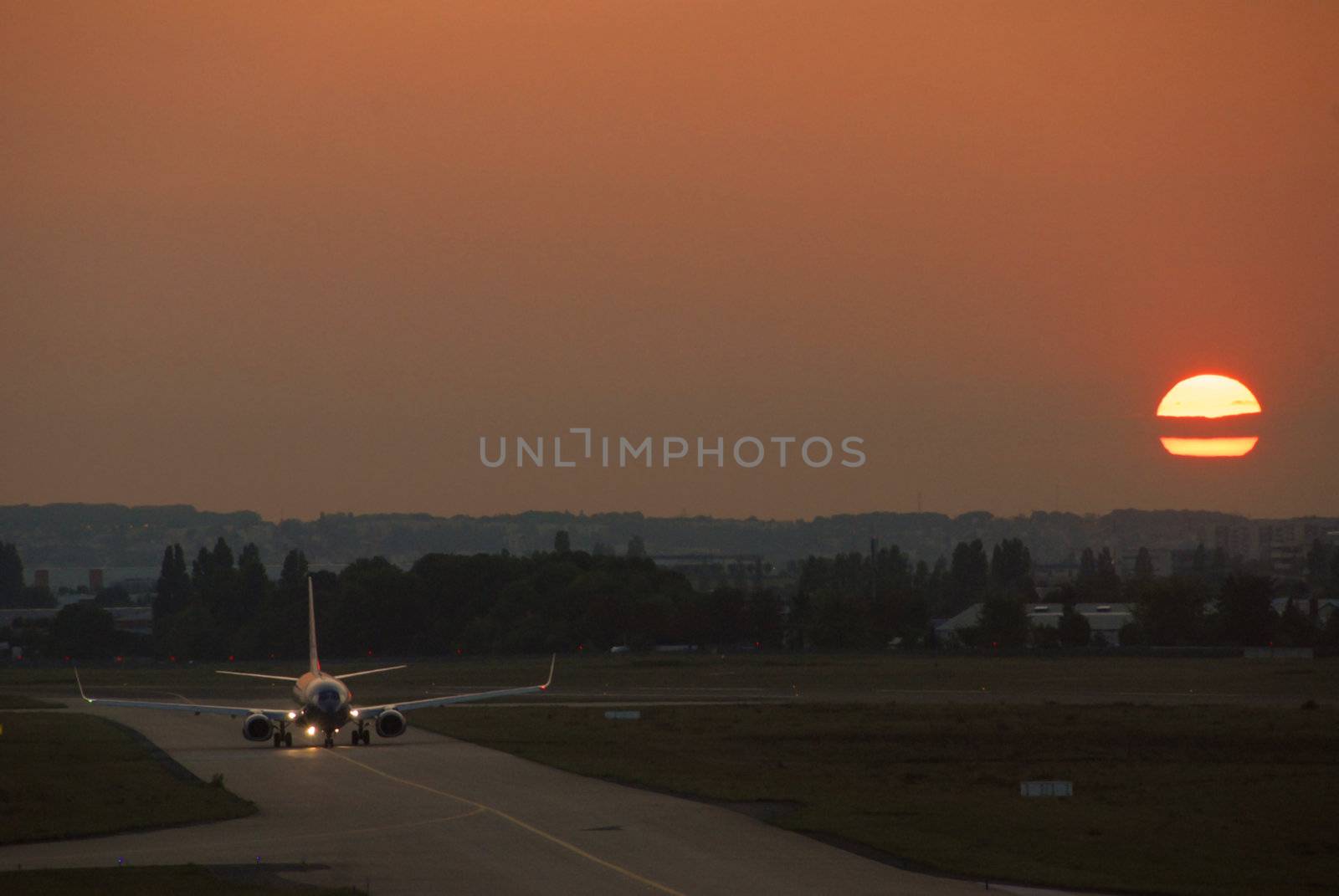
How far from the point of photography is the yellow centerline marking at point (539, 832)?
2847cm

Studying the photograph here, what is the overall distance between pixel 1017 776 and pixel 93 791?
2635 cm

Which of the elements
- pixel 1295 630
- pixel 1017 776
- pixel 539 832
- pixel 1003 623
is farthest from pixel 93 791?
pixel 1003 623

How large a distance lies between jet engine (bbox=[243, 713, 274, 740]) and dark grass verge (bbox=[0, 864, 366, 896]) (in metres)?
28.9

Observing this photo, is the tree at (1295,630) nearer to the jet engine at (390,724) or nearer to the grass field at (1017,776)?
the grass field at (1017,776)

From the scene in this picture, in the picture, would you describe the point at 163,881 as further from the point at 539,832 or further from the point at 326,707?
the point at 326,707

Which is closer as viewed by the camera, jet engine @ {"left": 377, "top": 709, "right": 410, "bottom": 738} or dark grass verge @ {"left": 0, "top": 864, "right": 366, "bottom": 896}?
dark grass verge @ {"left": 0, "top": 864, "right": 366, "bottom": 896}

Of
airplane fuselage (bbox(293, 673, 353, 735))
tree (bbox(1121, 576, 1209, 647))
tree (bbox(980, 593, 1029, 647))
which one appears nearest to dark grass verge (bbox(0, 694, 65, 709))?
airplane fuselage (bbox(293, 673, 353, 735))

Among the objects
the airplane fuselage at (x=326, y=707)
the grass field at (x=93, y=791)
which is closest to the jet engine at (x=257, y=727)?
the airplane fuselage at (x=326, y=707)

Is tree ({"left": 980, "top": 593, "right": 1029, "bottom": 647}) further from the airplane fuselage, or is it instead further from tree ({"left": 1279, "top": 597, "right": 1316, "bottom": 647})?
the airplane fuselage

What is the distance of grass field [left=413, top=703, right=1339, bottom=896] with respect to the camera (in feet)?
106

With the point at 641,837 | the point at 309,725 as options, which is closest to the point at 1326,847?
the point at 641,837

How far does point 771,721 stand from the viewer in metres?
71.3

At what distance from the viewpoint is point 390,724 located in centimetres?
6100

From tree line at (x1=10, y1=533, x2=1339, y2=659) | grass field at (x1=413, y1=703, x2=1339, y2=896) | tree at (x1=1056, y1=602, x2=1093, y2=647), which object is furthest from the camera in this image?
tree line at (x1=10, y1=533, x2=1339, y2=659)
